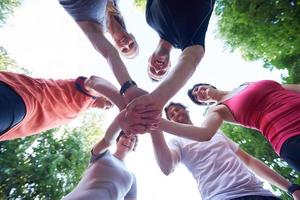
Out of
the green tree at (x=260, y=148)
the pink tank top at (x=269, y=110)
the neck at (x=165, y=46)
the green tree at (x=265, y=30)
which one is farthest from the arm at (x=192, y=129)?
the green tree at (x=265, y=30)

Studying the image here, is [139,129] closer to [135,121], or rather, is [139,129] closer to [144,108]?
[135,121]

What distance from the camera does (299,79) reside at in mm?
4008

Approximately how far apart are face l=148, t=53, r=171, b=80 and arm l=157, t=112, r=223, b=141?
18.3 inches

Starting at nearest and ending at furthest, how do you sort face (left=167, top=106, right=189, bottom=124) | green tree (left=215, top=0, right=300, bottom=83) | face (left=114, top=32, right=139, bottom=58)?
face (left=114, top=32, right=139, bottom=58) → face (left=167, top=106, right=189, bottom=124) → green tree (left=215, top=0, right=300, bottom=83)

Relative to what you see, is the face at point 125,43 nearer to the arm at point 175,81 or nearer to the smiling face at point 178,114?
the arm at point 175,81

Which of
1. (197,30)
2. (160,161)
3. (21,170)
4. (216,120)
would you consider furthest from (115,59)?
(21,170)

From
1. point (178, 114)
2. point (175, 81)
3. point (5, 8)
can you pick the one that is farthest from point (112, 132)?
point (5, 8)

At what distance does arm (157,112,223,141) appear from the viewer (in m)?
2.47

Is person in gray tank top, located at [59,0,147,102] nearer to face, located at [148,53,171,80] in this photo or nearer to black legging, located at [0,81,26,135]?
face, located at [148,53,171,80]

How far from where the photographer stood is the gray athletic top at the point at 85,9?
2.31 m

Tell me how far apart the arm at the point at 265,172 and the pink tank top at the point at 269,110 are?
714 millimetres

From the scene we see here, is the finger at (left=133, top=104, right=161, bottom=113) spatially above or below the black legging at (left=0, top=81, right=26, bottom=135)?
above

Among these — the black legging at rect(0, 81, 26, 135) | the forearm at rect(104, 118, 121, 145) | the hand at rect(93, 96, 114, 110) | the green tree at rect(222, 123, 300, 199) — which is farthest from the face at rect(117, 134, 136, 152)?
the green tree at rect(222, 123, 300, 199)

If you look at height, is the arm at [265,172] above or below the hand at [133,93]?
below
